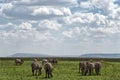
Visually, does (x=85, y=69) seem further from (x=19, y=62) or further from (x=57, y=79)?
(x=19, y=62)

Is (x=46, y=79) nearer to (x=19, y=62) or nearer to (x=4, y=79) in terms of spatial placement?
(x=4, y=79)

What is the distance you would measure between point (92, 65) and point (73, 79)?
9.57 metres

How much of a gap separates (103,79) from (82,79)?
8.56 ft

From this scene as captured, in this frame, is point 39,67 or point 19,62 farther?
point 19,62

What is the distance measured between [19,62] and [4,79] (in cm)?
4462

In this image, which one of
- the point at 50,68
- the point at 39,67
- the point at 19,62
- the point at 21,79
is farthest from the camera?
the point at 19,62

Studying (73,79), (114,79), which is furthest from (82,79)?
(114,79)

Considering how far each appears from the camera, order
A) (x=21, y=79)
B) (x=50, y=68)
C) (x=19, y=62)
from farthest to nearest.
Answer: (x=19, y=62) < (x=50, y=68) < (x=21, y=79)

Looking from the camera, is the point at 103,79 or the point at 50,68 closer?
the point at 103,79

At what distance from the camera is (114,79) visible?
38312 millimetres

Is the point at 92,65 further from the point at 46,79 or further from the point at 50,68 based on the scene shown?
the point at 46,79

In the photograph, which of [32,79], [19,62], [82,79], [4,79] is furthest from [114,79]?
[19,62]

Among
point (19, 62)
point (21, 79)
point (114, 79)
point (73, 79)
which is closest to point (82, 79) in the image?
point (73, 79)

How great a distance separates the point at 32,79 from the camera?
127ft
